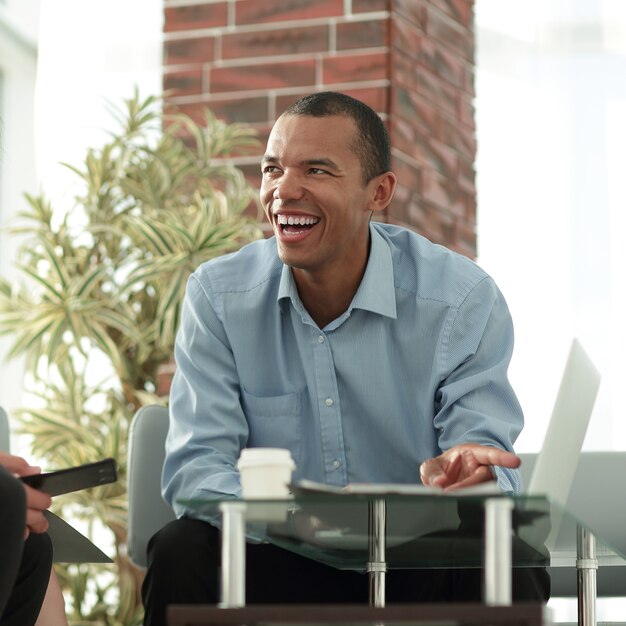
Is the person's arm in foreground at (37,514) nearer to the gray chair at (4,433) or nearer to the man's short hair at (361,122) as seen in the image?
the gray chair at (4,433)

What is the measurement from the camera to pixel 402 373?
7.23 ft

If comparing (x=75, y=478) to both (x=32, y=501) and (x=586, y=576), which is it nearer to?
(x=32, y=501)

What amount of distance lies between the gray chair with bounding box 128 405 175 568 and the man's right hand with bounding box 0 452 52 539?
501 millimetres

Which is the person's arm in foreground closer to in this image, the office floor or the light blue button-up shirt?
the light blue button-up shirt

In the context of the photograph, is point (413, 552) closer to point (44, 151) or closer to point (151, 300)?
point (151, 300)

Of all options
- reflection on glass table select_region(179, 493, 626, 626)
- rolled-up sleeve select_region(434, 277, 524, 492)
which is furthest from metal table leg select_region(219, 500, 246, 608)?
rolled-up sleeve select_region(434, 277, 524, 492)

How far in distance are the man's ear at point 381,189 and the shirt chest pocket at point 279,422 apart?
1.40 ft

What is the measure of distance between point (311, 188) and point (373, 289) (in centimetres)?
22

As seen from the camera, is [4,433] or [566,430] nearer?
[566,430]

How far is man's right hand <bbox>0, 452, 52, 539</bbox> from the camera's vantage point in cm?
162

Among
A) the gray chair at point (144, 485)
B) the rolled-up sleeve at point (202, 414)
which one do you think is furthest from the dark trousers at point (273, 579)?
the gray chair at point (144, 485)

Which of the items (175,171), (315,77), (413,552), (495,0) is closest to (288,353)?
(413,552)

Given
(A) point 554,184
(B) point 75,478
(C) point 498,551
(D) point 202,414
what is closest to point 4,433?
(D) point 202,414

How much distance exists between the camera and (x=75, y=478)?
1529 millimetres
